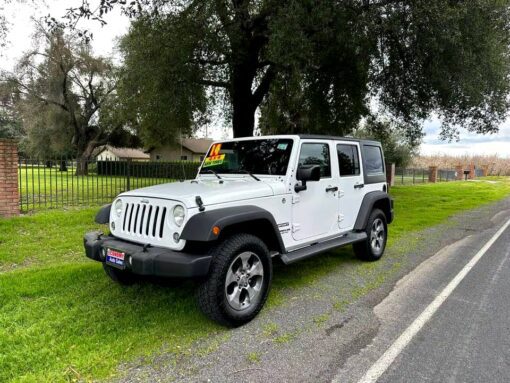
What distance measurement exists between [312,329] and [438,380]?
3.95 feet

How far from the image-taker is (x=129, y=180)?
11.9 metres

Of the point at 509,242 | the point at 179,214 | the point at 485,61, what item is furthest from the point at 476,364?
the point at 485,61

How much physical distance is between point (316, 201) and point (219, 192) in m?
1.61

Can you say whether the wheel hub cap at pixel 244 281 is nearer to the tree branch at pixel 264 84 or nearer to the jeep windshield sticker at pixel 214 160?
the jeep windshield sticker at pixel 214 160

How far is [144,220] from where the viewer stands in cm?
388

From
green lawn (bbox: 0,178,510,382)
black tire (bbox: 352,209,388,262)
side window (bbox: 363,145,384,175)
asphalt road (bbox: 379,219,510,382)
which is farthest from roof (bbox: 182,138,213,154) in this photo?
asphalt road (bbox: 379,219,510,382)

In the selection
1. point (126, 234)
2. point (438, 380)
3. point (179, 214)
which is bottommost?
point (438, 380)

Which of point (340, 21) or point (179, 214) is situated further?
point (340, 21)

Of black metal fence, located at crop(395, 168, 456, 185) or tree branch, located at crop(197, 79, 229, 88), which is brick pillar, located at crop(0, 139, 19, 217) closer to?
tree branch, located at crop(197, 79, 229, 88)

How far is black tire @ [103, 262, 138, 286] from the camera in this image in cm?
464

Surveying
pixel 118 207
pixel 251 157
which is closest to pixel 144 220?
pixel 118 207

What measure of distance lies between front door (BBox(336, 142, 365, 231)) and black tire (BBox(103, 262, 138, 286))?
3006mm

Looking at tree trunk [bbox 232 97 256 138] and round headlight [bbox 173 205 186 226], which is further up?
tree trunk [bbox 232 97 256 138]

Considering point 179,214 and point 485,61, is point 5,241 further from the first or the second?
point 485,61
